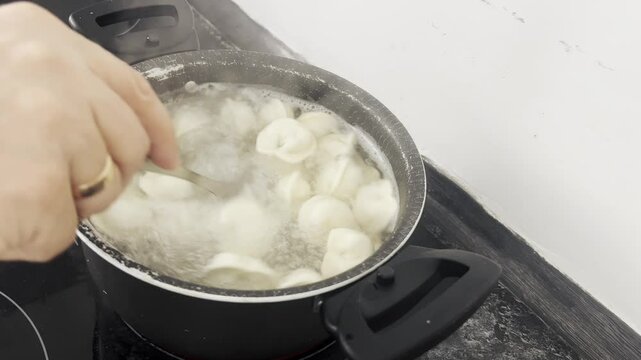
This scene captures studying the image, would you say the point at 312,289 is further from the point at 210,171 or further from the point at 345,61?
the point at 345,61

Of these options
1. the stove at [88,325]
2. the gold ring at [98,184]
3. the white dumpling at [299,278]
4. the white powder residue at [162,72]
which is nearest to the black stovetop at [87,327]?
the stove at [88,325]

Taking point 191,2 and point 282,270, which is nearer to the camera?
point 282,270

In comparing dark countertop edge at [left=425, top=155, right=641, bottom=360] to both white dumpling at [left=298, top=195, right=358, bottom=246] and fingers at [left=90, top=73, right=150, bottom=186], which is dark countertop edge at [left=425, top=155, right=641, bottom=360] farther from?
fingers at [left=90, top=73, right=150, bottom=186]

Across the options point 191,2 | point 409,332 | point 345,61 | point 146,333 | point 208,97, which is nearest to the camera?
point 409,332

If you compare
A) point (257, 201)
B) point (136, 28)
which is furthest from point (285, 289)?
point (136, 28)

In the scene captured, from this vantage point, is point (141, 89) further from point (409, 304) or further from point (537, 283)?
point (537, 283)

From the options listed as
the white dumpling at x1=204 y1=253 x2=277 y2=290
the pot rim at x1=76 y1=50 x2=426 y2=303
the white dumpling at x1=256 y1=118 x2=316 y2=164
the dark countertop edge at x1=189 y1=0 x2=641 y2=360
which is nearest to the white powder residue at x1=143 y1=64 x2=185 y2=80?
the pot rim at x1=76 y1=50 x2=426 y2=303

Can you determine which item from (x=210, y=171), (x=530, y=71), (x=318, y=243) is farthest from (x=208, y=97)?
(x=530, y=71)

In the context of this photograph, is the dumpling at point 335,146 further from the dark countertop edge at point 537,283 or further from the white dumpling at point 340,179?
the dark countertop edge at point 537,283
